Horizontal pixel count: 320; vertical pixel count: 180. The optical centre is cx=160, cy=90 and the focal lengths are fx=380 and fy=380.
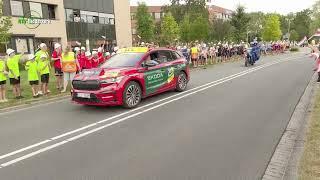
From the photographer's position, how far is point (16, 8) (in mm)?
34031

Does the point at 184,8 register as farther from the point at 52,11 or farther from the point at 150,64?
→ the point at 150,64

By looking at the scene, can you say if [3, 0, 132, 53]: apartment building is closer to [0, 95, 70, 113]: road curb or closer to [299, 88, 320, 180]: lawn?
[0, 95, 70, 113]: road curb

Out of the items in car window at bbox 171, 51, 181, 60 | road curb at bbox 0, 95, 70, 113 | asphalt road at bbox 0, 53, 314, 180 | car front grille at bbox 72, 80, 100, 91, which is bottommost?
road curb at bbox 0, 95, 70, 113

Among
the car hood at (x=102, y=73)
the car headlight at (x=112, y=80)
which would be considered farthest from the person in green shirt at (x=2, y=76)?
the car headlight at (x=112, y=80)

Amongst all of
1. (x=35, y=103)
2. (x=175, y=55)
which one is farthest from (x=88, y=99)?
(x=175, y=55)

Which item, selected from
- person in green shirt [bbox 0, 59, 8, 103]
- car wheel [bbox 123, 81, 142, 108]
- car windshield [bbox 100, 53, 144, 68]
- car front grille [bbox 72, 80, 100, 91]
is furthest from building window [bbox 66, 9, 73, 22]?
car wheel [bbox 123, 81, 142, 108]

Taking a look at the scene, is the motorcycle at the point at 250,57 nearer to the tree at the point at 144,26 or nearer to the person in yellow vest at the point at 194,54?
the person in yellow vest at the point at 194,54

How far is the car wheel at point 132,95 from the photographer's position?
10281 millimetres

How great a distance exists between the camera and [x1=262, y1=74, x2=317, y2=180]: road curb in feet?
17.5

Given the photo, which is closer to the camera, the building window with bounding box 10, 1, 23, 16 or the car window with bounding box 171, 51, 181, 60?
the car window with bounding box 171, 51, 181, 60

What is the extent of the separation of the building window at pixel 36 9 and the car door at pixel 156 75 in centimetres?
2705

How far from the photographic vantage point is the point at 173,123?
8406 millimetres

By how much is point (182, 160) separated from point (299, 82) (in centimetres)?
1046

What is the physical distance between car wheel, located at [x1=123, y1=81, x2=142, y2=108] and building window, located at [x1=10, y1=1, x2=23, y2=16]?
26.7m
